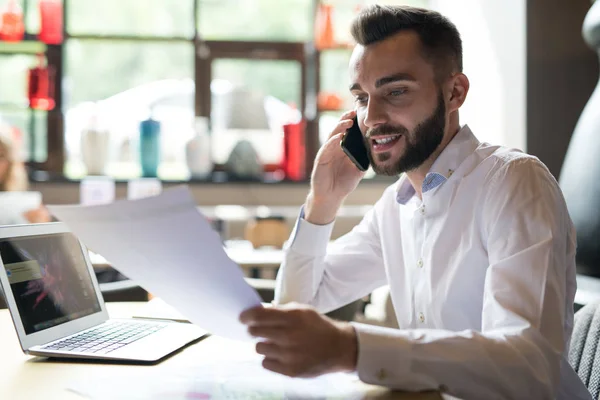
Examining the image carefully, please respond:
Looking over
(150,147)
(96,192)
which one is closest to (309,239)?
(96,192)

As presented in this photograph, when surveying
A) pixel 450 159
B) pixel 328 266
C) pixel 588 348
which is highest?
pixel 450 159

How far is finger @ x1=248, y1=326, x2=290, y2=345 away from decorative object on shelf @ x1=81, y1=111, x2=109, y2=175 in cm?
409

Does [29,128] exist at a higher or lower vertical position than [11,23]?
lower

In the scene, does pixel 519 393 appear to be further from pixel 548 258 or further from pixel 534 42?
pixel 534 42

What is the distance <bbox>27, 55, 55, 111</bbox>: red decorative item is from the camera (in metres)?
4.64

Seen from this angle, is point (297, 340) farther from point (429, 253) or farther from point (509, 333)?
point (429, 253)

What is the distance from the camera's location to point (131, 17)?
15.8 feet

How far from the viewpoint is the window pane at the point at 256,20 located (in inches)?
192

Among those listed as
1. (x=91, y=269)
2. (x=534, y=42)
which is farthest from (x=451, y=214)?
(x=534, y=42)

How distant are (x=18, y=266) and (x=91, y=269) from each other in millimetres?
193

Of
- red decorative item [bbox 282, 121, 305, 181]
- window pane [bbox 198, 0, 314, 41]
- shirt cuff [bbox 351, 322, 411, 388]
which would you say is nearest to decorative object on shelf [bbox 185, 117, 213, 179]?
red decorative item [bbox 282, 121, 305, 181]

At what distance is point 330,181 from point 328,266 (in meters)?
0.20

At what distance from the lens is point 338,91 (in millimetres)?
5020

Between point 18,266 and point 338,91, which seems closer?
point 18,266
